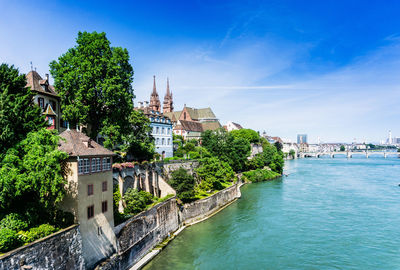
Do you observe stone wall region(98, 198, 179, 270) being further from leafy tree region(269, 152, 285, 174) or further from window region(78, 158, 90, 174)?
leafy tree region(269, 152, 285, 174)

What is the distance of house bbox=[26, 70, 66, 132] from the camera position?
2764 cm

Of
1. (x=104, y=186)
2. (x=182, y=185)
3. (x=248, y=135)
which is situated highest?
(x=248, y=135)

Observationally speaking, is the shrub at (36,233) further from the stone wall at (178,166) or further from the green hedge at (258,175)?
the green hedge at (258,175)

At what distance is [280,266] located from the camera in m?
24.9

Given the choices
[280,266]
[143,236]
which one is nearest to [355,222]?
[280,266]

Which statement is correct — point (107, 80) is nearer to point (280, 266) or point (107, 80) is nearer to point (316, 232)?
point (280, 266)

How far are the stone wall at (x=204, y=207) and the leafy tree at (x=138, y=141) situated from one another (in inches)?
362

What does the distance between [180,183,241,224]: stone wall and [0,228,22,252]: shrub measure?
22.1 metres

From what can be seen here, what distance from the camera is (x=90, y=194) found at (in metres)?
19.6

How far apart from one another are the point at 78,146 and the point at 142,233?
35.7 feet

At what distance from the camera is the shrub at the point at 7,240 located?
13.6 m

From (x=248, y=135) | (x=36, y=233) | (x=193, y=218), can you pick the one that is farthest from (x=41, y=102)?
(x=248, y=135)

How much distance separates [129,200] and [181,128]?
2451 inches

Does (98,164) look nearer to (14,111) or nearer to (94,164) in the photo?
(94,164)
